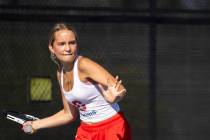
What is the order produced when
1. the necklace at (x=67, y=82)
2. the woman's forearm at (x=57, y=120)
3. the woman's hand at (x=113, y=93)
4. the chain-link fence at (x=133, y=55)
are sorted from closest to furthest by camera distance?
the woman's hand at (x=113, y=93) → the necklace at (x=67, y=82) → the woman's forearm at (x=57, y=120) → the chain-link fence at (x=133, y=55)

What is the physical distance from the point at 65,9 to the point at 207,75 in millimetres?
1492

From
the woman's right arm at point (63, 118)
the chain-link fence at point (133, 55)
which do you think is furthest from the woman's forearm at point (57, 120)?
the chain-link fence at point (133, 55)

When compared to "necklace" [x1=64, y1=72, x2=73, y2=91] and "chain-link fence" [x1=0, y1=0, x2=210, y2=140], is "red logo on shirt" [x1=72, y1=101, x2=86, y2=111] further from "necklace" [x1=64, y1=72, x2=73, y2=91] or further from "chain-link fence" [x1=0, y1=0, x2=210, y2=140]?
"chain-link fence" [x1=0, y1=0, x2=210, y2=140]

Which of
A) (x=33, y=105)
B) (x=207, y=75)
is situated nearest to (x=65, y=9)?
(x=33, y=105)

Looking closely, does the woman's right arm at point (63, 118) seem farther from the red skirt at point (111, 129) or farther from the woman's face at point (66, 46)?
the woman's face at point (66, 46)

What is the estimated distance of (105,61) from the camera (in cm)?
621

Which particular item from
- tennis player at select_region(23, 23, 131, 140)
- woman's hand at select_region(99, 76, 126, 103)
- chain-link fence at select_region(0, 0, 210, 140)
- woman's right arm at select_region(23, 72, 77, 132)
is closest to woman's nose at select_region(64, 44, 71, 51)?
tennis player at select_region(23, 23, 131, 140)

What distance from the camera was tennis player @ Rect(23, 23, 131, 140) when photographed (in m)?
4.27

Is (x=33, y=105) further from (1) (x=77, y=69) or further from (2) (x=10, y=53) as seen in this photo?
(1) (x=77, y=69)

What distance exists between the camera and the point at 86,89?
14.2 ft

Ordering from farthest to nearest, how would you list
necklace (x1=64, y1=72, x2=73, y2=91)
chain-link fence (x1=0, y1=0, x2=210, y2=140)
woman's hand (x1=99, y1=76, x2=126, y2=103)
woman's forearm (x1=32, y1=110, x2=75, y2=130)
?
chain-link fence (x1=0, y1=0, x2=210, y2=140) → woman's forearm (x1=32, y1=110, x2=75, y2=130) → necklace (x1=64, y1=72, x2=73, y2=91) → woman's hand (x1=99, y1=76, x2=126, y2=103)

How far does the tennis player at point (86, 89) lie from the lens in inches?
168

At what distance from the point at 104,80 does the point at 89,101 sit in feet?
1.05

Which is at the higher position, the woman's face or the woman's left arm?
the woman's face
